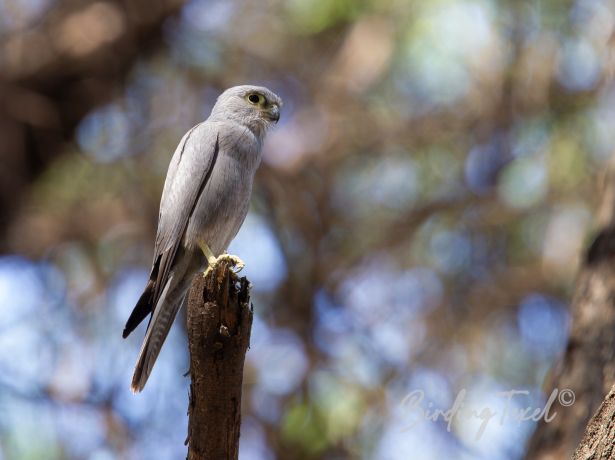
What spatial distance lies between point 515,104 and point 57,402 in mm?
5751

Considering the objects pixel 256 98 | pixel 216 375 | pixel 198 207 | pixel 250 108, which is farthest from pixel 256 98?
pixel 216 375

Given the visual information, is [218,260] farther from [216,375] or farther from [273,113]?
[273,113]

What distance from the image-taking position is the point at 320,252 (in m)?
8.50

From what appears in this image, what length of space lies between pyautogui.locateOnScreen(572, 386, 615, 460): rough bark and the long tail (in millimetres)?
2403

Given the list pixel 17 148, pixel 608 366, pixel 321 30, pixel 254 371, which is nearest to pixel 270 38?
pixel 321 30

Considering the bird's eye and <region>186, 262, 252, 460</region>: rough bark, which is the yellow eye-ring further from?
<region>186, 262, 252, 460</region>: rough bark

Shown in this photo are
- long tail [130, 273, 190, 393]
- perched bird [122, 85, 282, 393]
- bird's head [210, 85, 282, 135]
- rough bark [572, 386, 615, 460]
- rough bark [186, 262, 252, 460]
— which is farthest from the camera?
bird's head [210, 85, 282, 135]

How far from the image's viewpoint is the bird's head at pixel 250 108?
5.79 metres

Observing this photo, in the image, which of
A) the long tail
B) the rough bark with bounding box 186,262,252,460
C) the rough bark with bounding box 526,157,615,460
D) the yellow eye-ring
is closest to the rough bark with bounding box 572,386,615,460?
the rough bark with bounding box 186,262,252,460

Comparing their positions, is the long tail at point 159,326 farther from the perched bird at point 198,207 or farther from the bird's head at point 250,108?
the bird's head at point 250,108

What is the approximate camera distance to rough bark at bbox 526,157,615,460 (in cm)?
515

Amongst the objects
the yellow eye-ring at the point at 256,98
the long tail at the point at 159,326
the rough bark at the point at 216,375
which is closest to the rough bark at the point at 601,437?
the rough bark at the point at 216,375

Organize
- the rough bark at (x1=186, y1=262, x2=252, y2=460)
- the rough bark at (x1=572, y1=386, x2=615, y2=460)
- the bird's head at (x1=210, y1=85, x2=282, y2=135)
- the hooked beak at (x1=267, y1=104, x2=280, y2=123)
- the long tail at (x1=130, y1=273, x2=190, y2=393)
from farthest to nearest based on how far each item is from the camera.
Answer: the hooked beak at (x1=267, y1=104, x2=280, y2=123) → the bird's head at (x1=210, y1=85, x2=282, y2=135) → the long tail at (x1=130, y1=273, x2=190, y2=393) → the rough bark at (x1=186, y1=262, x2=252, y2=460) → the rough bark at (x1=572, y1=386, x2=615, y2=460)

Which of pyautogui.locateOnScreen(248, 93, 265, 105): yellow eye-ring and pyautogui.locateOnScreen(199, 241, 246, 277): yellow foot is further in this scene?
pyautogui.locateOnScreen(248, 93, 265, 105): yellow eye-ring
